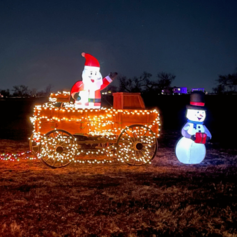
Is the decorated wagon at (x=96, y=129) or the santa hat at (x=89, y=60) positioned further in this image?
the santa hat at (x=89, y=60)

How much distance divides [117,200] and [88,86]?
3619 millimetres

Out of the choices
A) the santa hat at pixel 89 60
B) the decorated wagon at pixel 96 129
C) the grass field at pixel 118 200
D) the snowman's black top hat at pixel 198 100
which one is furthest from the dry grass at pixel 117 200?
the santa hat at pixel 89 60

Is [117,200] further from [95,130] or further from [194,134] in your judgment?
Answer: [194,134]

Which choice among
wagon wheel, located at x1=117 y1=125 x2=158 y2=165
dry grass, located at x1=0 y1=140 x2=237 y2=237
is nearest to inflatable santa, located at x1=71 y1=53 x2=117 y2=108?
wagon wheel, located at x1=117 y1=125 x2=158 y2=165

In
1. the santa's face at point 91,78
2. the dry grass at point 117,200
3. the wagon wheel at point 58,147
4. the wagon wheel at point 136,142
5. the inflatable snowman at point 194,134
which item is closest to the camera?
the dry grass at point 117,200

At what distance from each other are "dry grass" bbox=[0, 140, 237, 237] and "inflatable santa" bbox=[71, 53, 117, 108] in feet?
5.61

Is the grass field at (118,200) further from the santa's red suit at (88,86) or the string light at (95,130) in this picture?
the santa's red suit at (88,86)

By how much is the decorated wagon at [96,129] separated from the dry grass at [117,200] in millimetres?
388

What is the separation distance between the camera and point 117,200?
15.3 ft

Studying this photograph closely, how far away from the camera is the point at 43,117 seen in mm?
6621

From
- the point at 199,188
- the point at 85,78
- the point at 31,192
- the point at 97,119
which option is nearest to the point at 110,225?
the point at 31,192

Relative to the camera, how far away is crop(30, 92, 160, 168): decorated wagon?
21.9ft

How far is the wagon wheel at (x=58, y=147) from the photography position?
6.58 metres

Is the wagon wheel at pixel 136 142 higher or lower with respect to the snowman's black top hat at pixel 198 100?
lower
